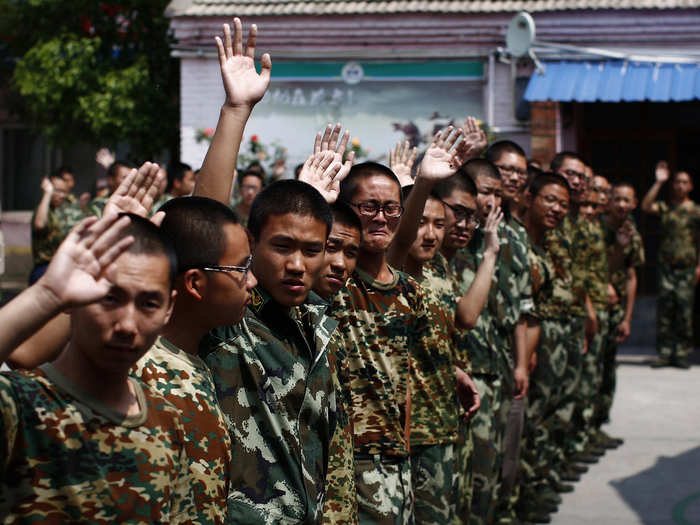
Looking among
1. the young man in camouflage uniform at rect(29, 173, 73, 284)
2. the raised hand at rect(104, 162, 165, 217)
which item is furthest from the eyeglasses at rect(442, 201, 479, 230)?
the young man in camouflage uniform at rect(29, 173, 73, 284)

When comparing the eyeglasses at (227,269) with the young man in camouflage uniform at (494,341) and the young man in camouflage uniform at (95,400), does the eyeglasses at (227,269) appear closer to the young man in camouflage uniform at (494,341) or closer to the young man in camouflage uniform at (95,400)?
the young man in camouflage uniform at (95,400)

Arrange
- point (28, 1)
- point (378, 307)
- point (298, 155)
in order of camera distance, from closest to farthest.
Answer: point (378, 307)
point (298, 155)
point (28, 1)

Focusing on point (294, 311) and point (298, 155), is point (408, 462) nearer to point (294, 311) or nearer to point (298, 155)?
point (294, 311)

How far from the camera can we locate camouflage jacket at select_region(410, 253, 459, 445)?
14.1 ft

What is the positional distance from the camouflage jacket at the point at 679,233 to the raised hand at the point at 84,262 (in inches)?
437

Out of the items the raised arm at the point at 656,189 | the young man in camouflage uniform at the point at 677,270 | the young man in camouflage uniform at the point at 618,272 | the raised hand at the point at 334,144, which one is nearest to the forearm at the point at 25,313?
the raised hand at the point at 334,144

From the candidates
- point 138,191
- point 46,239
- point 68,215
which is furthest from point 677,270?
point 138,191

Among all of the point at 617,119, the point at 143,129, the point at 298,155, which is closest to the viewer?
the point at 617,119

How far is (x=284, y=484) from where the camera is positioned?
2934 mm

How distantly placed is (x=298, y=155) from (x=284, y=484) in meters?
11.8

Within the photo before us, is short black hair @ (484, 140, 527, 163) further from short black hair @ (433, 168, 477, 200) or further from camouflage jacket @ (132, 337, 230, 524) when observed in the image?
camouflage jacket @ (132, 337, 230, 524)

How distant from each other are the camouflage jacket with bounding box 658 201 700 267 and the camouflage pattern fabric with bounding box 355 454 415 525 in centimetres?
922

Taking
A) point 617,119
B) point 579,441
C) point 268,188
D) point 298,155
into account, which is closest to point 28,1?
point 298,155

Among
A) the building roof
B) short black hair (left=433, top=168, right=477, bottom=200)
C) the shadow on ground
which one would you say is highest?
the building roof
